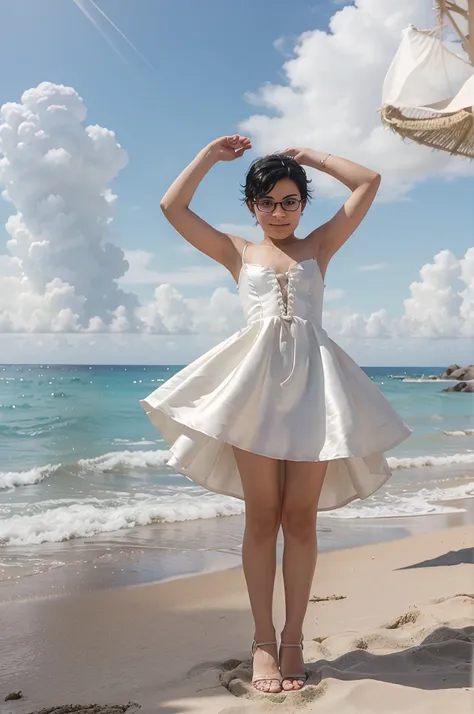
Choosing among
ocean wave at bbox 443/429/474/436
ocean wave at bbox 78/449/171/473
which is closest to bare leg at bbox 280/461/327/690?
ocean wave at bbox 78/449/171/473

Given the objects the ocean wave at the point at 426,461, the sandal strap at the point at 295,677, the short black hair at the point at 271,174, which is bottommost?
the ocean wave at the point at 426,461

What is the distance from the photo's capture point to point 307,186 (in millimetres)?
2523

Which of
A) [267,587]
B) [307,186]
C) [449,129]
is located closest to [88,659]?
[267,587]

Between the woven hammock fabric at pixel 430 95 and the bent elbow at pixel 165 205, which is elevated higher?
the woven hammock fabric at pixel 430 95

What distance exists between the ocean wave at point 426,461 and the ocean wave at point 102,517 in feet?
12.8

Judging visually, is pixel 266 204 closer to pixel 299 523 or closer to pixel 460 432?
pixel 299 523

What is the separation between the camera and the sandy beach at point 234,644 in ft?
6.83

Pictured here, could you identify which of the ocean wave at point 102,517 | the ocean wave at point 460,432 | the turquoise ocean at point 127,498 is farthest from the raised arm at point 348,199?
the ocean wave at point 460,432

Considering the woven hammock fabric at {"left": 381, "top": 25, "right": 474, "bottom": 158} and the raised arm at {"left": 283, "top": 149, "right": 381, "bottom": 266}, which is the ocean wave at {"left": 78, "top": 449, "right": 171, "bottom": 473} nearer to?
the woven hammock fabric at {"left": 381, "top": 25, "right": 474, "bottom": 158}

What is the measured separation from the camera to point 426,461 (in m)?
10.5

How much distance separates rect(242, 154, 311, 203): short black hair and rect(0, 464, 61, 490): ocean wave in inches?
272

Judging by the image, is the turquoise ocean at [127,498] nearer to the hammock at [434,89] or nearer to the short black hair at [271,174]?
the short black hair at [271,174]

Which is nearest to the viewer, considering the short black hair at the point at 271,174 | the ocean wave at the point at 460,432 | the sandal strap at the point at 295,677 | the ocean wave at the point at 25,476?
→ the sandal strap at the point at 295,677

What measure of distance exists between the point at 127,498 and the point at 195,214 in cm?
560
